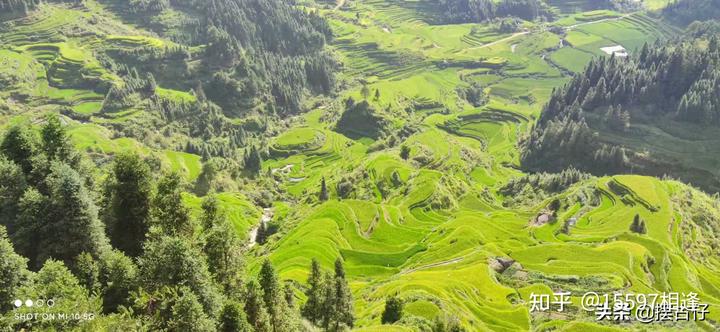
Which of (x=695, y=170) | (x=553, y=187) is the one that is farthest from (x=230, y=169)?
(x=695, y=170)

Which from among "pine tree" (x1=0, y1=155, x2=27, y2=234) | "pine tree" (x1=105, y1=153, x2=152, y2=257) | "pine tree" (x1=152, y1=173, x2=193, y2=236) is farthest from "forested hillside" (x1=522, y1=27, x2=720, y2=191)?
"pine tree" (x1=0, y1=155, x2=27, y2=234)

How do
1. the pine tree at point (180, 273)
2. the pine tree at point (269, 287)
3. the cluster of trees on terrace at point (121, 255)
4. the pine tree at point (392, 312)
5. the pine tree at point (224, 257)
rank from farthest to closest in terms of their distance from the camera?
the pine tree at point (392, 312) → the pine tree at point (224, 257) → the pine tree at point (269, 287) → the pine tree at point (180, 273) → the cluster of trees on terrace at point (121, 255)

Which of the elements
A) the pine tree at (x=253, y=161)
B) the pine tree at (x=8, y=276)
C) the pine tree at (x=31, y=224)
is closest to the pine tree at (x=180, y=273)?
the pine tree at (x=8, y=276)

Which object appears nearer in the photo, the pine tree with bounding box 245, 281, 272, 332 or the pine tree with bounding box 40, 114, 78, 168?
the pine tree with bounding box 245, 281, 272, 332

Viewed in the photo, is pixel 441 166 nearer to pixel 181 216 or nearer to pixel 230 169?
pixel 230 169

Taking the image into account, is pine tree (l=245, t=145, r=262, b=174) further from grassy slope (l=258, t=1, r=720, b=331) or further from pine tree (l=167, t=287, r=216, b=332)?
pine tree (l=167, t=287, r=216, b=332)

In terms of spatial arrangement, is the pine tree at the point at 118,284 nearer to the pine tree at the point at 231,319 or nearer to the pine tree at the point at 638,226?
the pine tree at the point at 231,319

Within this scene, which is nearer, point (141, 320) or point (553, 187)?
point (141, 320)
